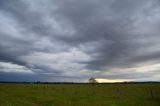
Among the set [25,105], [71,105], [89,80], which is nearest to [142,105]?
[71,105]

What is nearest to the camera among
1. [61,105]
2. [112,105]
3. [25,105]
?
[25,105]

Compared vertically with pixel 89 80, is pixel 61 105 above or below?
below

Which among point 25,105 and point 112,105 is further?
point 112,105

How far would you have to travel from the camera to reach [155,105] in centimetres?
3328

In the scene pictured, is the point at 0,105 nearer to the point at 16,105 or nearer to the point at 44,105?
A: the point at 16,105

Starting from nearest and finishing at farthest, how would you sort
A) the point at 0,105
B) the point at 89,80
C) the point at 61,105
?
1. the point at 0,105
2. the point at 61,105
3. the point at 89,80

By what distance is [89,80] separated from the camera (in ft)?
453

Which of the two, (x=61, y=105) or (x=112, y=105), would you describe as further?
(x=112, y=105)

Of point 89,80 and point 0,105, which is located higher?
point 89,80

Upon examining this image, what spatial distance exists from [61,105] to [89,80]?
108 metres

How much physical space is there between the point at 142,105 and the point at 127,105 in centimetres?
235

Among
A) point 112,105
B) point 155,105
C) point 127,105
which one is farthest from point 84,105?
point 155,105

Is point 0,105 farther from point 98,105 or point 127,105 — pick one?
point 127,105

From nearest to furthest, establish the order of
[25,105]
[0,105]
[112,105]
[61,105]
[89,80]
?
[0,105] < [25,105] < [61,105] < [112,105] < [89,80]
